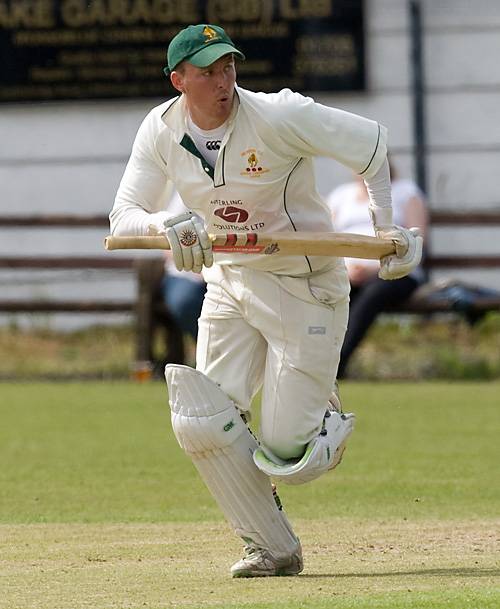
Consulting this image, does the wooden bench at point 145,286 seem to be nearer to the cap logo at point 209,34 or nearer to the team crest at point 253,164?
the team crest at point 253,164

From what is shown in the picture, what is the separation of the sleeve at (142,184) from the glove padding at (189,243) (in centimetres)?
35

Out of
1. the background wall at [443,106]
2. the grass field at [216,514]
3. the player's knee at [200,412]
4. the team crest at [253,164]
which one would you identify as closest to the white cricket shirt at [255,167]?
the team crest at [253,164]

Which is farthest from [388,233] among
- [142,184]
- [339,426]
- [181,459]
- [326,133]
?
[181,459]

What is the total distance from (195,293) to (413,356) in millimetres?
2094

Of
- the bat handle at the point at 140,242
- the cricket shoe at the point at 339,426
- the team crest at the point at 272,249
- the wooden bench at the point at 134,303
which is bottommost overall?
the wooden bench at the point at 134,303

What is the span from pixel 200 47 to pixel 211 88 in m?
0.13

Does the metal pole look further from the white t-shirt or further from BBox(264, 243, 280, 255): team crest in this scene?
BBox(264, 243, 280, 255): team crest

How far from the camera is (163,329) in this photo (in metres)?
12.4

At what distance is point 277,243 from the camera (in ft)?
17.0

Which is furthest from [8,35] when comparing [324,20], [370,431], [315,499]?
[315,499]

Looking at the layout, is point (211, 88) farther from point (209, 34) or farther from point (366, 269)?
point (366, 269)

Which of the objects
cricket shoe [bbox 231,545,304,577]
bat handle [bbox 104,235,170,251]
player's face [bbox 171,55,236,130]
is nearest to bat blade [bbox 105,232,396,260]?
bat handle [bbox 104,235,170,251]

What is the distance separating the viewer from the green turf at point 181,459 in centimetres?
684

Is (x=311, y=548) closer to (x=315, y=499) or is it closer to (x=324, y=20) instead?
(x=315, y=499)
